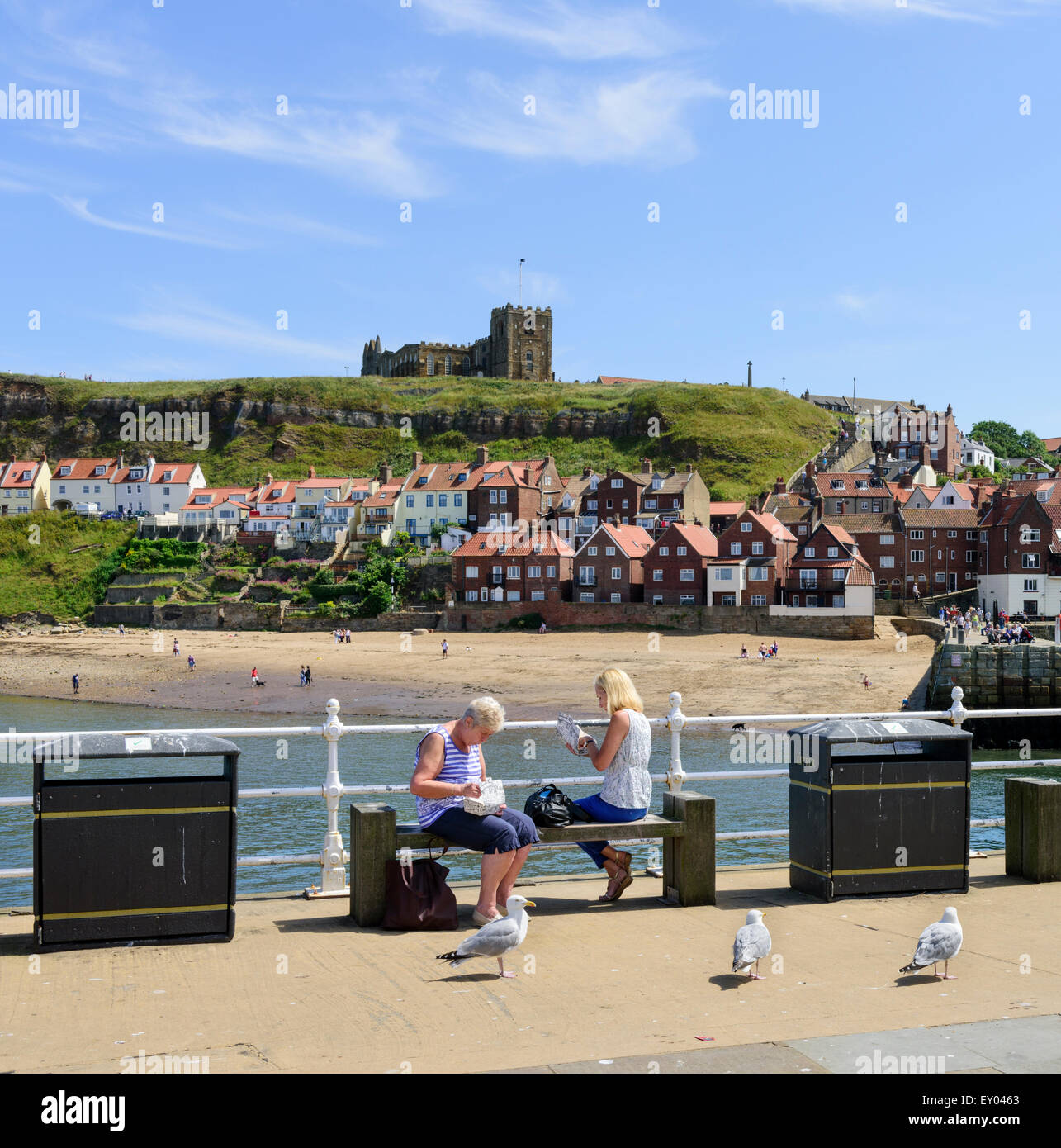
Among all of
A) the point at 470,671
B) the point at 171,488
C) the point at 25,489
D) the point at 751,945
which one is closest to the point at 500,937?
the point at 751,945

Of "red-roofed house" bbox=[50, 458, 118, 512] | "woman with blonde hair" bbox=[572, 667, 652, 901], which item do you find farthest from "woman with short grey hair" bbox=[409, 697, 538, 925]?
"red-roofed house" bbox=[50, 458, 118, 512]

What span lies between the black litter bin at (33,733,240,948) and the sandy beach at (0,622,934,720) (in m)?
37.8

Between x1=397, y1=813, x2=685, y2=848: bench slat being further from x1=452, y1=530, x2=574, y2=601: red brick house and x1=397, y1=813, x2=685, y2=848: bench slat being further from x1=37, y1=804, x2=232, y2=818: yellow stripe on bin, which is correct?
x1=452, y1=530, x2=574, y2=601: red brick house

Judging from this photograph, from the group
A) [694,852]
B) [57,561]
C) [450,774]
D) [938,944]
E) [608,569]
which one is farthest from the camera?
[57,561]

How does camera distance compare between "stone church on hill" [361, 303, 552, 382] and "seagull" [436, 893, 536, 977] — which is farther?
"stone church on hill" [361, 303, 552, 382]

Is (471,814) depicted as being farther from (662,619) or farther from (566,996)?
(662,619)

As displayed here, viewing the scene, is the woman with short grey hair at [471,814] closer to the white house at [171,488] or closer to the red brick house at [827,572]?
the red brick house at [827,572]

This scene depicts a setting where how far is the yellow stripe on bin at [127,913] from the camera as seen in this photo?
260 inches

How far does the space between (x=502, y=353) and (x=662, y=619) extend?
11311cm

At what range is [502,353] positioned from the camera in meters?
178

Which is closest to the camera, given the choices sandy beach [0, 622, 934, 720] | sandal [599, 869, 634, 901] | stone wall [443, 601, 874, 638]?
sandal [599, 869, 634, 901]

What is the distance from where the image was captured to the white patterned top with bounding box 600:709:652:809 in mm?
7887
